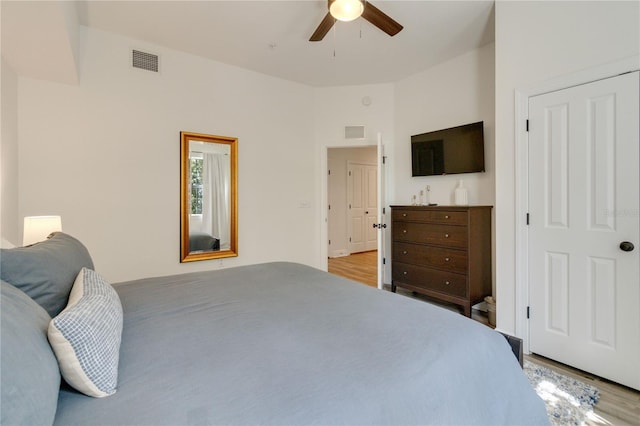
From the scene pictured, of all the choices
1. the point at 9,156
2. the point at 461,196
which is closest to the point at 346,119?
the point at 461,196

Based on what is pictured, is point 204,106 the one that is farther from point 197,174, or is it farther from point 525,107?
point 525,107

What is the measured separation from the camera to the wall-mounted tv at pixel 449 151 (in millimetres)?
3270

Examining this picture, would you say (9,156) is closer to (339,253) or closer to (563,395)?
(563,395)

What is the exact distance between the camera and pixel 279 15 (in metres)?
2.72

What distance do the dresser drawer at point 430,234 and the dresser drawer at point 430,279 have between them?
314mm

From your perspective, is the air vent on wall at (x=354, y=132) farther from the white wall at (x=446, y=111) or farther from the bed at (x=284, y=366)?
the bed at (x=284, y=366)

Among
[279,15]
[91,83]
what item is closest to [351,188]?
[279,15]

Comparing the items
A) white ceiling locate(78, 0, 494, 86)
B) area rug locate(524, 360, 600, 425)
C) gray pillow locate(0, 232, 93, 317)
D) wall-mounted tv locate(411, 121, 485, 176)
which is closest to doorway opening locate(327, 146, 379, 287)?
wall-mounted tv locate(411, 121, 485, 176)

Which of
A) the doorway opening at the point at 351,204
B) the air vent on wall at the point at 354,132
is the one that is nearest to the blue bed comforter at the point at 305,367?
the air vent on wall at the point at 354,132

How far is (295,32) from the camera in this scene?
3.00 meters

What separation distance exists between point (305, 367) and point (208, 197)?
3015mm

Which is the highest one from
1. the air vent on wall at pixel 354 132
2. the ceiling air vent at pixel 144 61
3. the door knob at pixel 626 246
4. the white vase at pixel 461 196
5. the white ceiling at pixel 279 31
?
the white ceiling at pixel 279 31

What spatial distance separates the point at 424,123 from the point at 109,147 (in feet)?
11.8

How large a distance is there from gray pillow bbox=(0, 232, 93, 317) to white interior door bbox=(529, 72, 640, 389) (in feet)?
9.50
